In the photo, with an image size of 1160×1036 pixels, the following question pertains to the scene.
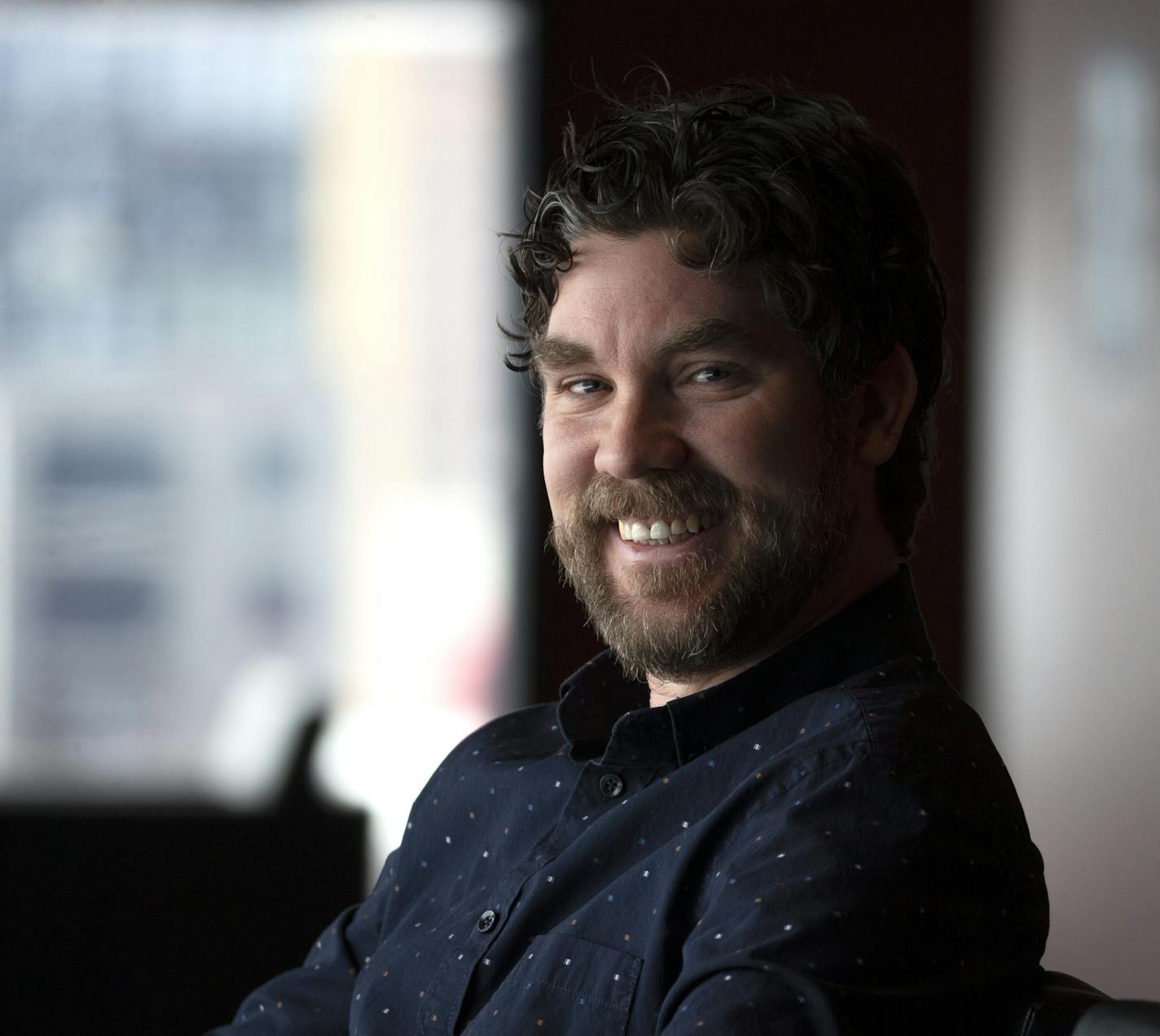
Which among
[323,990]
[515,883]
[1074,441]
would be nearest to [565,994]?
[515,883]

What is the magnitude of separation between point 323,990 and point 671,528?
675 millimetres

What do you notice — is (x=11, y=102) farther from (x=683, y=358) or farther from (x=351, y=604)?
(x=683, y=358)

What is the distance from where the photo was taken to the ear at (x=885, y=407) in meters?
1.40

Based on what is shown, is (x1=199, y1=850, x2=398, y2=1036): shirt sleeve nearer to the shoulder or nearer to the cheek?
the shoulder

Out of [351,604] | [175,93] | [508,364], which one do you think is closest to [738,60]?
[175,93]

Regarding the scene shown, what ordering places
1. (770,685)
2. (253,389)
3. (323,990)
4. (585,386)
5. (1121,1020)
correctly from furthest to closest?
(253,389) < (323,990) < (585,386) < (770,685) < (1121,1020)

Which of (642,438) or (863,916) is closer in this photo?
(863,916)

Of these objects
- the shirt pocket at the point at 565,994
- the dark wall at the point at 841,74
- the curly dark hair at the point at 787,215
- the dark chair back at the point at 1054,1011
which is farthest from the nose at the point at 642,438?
the dark wall at the point at 841,74

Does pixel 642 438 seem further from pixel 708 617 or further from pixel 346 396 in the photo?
pixel 346 396

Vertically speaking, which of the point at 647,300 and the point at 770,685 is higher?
the point at 647,300

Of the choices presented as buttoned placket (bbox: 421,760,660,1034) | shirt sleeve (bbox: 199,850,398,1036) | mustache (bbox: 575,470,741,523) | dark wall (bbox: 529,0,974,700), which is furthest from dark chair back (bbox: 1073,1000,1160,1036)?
dark wall (bbox: 529,0,974,700)

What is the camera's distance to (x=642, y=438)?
1.30 m

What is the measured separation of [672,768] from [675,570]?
0.62ft

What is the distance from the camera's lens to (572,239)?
1.38m
